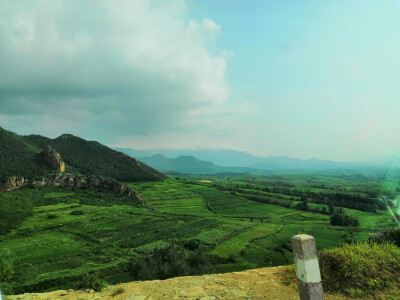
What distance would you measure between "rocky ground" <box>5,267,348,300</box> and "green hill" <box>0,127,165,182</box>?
114260mm

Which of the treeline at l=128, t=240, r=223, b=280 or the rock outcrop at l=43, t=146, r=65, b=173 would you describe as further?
the rock outcrop at l=43, t=146, r=65, b=173

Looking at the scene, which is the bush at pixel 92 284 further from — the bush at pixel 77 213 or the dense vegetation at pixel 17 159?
the dense vegetation at pixel 17 159

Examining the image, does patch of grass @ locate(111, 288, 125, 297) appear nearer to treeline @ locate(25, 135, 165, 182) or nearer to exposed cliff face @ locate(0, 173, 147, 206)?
exposed cliff face @ locate(0, 173, 147, 206)

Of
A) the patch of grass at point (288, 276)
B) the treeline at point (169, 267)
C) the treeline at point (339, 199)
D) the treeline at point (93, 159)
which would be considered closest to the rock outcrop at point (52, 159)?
the treeline at point (93, 159)

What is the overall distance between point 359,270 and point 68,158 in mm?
159965

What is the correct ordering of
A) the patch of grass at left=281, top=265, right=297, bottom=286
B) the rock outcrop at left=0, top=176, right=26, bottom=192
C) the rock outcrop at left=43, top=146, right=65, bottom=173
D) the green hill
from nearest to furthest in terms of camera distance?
the patch of grass at left=281, top=265, right=297, bottom=286, the rock outcrop at left=0, top=176, right=26, bottom=192, the green hill, the rock outcrop at left=43, top=146, right=65, bottom=173

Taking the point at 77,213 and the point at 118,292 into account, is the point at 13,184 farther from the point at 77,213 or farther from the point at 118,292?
the point at 118,292

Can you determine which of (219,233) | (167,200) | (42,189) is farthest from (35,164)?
(219,233)

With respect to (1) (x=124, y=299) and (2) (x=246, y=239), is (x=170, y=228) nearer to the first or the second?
(2) (x=246, y=239)

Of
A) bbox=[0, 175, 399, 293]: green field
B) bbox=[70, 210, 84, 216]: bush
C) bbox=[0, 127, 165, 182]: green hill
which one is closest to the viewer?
bbox=[0, 175, 399, 293]: green field

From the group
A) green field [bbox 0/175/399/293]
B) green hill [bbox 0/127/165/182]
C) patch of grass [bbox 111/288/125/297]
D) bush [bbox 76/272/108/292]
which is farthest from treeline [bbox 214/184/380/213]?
bush [bbox 76/272/108/292]

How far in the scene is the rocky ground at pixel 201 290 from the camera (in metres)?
7.57

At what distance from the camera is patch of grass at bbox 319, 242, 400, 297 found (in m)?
7.39

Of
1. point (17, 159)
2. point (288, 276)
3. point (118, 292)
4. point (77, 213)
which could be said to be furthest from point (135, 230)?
point (17, 159)
